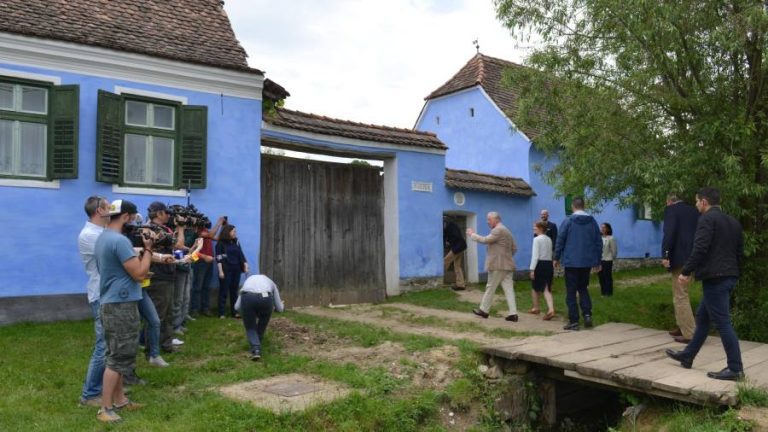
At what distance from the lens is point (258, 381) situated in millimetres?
6043

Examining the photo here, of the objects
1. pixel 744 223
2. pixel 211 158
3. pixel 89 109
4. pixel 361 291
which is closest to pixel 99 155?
pixel 89 109

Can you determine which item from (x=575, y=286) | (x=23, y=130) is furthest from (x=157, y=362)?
(x=575, y=286)

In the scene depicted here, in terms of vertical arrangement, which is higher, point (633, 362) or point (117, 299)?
point (117, 299)

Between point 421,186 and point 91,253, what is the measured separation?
28.7 feet

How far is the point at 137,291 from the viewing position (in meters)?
5.12

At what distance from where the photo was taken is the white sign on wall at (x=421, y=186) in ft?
43.6

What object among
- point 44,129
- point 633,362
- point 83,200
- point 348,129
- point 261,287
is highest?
point 348,129

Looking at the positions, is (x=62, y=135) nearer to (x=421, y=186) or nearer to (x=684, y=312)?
(x=421, y=186)

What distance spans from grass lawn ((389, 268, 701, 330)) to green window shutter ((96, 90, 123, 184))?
589cm

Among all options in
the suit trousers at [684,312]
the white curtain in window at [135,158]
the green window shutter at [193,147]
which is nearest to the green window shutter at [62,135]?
the white curtain in window at [135,158]

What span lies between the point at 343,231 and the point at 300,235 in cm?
100

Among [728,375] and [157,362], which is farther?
[157,362]

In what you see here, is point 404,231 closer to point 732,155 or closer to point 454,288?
point 454,288

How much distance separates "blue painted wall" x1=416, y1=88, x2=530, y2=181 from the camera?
17750mm
